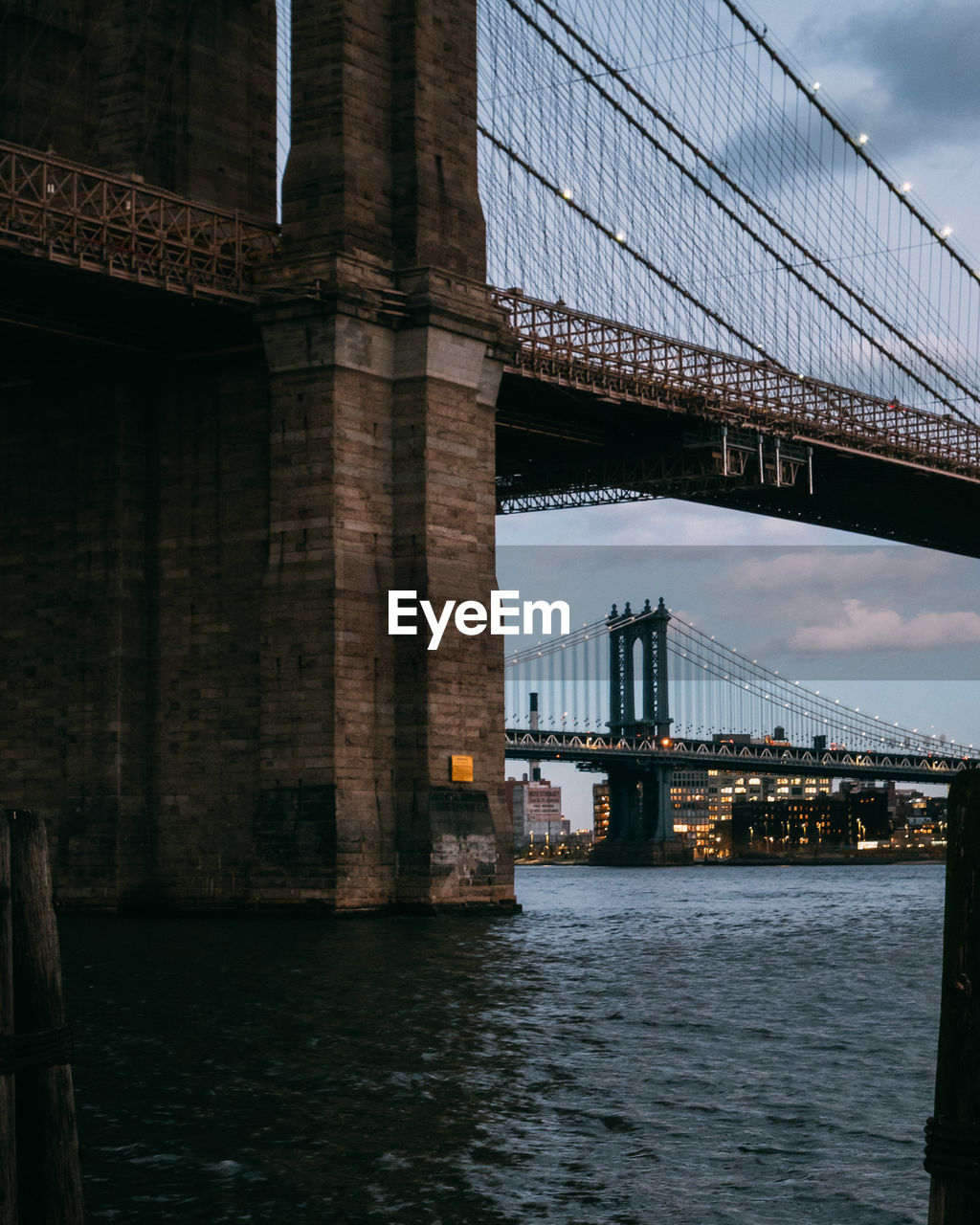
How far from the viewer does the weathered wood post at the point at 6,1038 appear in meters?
7.25

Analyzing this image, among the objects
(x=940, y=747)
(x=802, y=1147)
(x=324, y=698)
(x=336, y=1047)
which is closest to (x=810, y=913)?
(x=324, y=698)

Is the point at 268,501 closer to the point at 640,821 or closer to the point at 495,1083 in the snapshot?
the point at 495,1083

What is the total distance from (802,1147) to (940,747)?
156 m

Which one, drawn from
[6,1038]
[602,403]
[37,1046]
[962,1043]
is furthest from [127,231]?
[962,1043]

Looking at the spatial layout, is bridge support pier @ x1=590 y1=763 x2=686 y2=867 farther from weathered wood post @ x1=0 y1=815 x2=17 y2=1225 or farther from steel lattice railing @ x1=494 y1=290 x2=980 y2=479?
weathered wood post @ x1=0 y1=815 x2=17 y2=1225

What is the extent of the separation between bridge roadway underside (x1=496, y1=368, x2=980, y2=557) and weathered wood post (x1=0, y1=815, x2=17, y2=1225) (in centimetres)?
4127

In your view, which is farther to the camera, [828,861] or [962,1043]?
[828,861]

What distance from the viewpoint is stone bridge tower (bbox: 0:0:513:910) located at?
40.2 metres

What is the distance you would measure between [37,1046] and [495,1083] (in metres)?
9.40

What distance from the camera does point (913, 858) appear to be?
18638 centimetres

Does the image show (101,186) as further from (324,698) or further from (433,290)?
(324,698)

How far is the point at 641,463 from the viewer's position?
60.5m

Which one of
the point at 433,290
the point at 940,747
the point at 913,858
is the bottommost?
the point at 913,858

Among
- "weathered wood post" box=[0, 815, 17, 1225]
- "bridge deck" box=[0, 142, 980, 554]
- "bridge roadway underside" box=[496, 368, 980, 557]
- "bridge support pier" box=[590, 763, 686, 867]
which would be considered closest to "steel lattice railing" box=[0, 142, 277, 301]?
"bridge deck" box=[0, 142, 980, 554]
